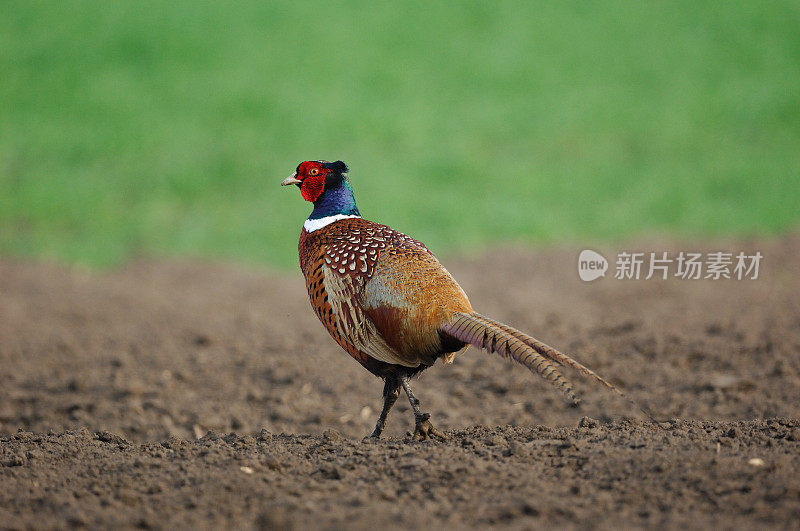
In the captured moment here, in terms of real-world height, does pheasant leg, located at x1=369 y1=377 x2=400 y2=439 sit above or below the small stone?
above

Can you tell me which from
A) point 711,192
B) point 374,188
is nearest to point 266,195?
point 374,188

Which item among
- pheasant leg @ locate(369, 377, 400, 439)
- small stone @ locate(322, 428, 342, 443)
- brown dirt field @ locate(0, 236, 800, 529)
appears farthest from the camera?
pheasant leg @ locate(369, 377, 400, 439)

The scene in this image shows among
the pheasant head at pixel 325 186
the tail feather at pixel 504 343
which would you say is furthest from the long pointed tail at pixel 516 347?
the pheasant head at pixel 325 186

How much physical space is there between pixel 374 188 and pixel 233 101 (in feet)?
12.0

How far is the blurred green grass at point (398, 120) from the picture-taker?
12734 millimetres

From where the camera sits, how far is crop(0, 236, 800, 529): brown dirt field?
3.10 m

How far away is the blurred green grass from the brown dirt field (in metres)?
1.39

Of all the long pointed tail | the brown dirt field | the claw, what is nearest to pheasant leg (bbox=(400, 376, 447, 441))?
the claw

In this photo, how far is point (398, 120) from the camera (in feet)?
48.4

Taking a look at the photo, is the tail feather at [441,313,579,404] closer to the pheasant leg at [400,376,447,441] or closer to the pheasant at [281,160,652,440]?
the pheasant at [281,160,652,440]

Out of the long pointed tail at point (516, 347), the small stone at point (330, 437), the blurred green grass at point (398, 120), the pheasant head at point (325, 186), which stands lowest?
the small stone at point (330, 437)

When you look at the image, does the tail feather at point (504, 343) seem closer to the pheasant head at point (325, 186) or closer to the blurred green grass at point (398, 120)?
the pheasant head at point (325, 186)

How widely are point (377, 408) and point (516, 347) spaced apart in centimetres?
307

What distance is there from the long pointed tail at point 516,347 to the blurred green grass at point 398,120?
842 cm
